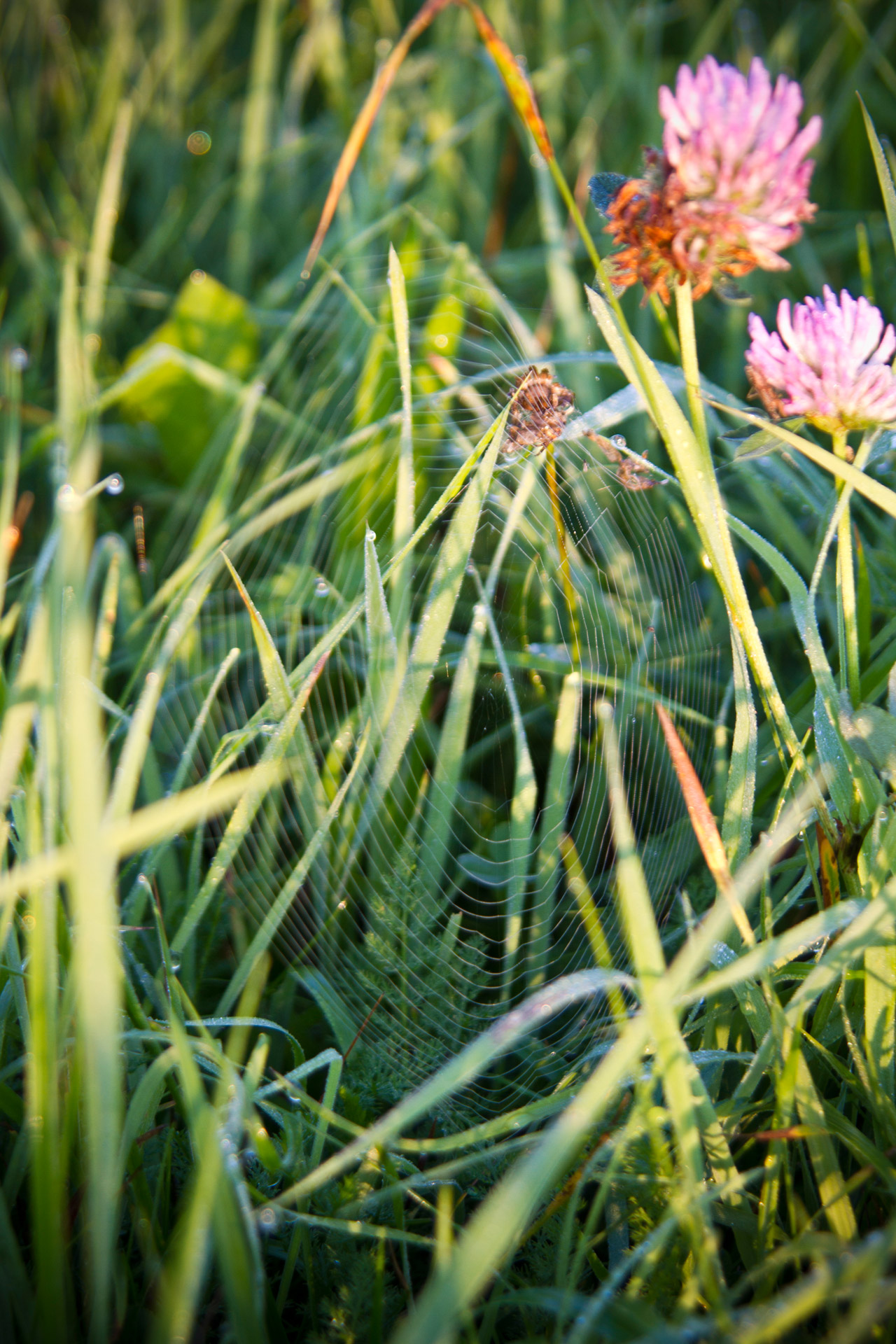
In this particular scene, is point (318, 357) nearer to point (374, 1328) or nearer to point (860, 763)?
point (860, 763)

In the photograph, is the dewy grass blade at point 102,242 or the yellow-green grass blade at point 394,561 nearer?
the yellow-green grass blade at point 394,561

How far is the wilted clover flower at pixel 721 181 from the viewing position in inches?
21.3

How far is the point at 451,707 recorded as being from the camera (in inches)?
31.1

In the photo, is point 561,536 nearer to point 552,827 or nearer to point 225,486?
point 552,827

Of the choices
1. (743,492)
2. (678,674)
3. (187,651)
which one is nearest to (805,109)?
(743,492)

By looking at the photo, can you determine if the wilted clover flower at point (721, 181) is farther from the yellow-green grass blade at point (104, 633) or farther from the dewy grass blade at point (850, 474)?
the yellow-green grass blade at point (104, 633)

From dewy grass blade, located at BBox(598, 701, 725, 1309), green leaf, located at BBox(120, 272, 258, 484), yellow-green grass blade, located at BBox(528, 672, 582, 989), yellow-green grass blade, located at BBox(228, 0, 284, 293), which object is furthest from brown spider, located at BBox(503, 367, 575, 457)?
yellow-green grass blade, located at BBox(228, 0, 284, 293)

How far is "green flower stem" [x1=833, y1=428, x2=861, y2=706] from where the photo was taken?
0.67m

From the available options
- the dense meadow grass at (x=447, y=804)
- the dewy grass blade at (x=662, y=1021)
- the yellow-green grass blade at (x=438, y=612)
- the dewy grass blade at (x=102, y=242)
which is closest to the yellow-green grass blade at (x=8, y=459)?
the dense meadow grass at (x=447, y=804)

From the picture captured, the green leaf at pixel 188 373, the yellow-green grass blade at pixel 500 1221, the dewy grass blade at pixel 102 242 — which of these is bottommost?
the yellow-green grass blade at pixel 500 1221

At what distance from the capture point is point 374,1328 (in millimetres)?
537

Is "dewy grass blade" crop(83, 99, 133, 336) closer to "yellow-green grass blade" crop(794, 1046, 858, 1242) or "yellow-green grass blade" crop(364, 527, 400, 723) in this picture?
"yellow-green grass blade" crop(364, 527, 400, 723)

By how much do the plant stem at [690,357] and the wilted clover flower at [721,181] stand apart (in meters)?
0.02

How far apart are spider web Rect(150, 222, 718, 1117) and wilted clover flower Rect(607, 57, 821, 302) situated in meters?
0.16
